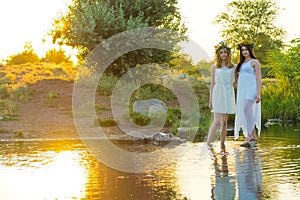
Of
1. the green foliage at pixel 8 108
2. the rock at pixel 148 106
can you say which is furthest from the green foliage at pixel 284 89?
the green foliage at pixel 8 108

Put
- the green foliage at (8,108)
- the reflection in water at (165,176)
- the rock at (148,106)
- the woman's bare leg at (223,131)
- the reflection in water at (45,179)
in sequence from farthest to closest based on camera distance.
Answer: the rock at (148,106)
the green foliage at (8,108)
the woman's bare leg at (223,131)
the reflection in water at (45,179)
the reflection in water at (165,176)

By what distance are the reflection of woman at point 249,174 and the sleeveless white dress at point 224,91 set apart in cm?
122

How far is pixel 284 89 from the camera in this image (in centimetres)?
2205

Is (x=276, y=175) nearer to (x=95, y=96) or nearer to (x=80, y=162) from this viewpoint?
(x=80, y=162)

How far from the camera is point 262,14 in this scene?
57.6 metres

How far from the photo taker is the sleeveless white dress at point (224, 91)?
12452 mm

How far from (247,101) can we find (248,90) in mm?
242

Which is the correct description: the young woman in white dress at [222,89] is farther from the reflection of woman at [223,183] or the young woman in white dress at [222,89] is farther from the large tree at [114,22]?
the large tree at [114,22]

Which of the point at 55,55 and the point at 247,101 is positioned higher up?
the point at 55,55

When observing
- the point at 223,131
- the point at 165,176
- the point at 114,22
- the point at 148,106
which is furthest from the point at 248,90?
the point at 114,22

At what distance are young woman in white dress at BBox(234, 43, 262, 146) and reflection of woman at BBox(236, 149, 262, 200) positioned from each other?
0.95 m

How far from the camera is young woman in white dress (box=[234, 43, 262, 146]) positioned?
39.8ft

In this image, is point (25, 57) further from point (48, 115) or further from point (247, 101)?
point (247, 101)

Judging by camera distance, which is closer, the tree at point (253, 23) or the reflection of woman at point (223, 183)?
the reflection of woman at point (223, 183)
